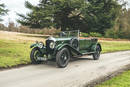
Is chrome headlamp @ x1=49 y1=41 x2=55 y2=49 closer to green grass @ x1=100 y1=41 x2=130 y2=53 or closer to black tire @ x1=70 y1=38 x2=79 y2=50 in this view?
black tire @ x1=70 y1=38 x2=79 y2=50

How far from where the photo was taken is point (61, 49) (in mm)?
7398

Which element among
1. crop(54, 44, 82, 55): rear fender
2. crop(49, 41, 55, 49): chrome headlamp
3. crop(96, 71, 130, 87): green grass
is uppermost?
crop(49, 41, 55, 49): chrome headlamp

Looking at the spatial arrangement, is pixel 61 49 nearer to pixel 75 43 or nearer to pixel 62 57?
pixel 62 57

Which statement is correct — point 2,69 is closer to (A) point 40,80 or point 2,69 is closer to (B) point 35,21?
(A) point 40,80

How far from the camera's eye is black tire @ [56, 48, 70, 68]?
280 inches

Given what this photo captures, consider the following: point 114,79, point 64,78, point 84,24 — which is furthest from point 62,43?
point 84,24

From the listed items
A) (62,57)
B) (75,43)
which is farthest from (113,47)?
(62,57)

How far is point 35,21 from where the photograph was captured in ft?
81.1

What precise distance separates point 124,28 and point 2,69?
3542cm

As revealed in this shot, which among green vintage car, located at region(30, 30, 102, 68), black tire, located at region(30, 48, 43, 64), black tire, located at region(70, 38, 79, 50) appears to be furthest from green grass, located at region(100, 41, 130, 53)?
black tire, located at region(30, 48, 43, 64)

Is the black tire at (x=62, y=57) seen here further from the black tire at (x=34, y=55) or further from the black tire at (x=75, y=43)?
the black tire at (x=34, y=55)

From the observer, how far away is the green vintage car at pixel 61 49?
7377 mm

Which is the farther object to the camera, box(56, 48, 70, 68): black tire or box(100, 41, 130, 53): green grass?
box(100, 41, 130, 53): green grass

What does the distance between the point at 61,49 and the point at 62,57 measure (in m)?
0.36
